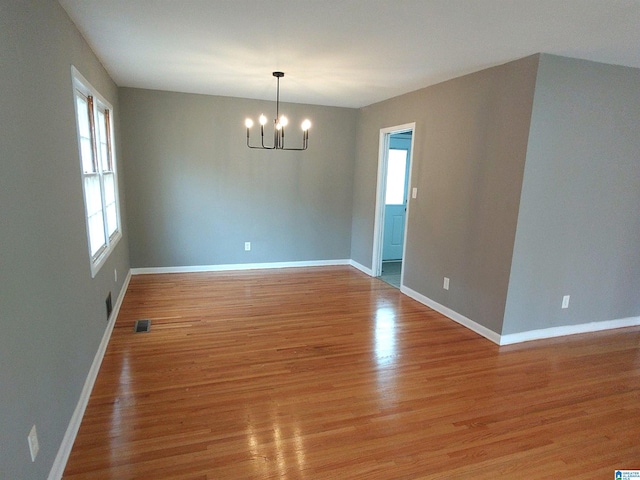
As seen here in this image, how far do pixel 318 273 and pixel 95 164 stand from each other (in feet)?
10.8

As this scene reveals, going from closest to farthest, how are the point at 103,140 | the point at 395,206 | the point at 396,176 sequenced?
the point at 103,140 < the point at 396,176 < the point at 395,206

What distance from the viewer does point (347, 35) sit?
259 cm

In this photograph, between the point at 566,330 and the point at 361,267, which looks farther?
the point at 361,267

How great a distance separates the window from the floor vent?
2.34ft

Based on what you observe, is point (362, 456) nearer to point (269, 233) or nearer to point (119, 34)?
point (119, 34)

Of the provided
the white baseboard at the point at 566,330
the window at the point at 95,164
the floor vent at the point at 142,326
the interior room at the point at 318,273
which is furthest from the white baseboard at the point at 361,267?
the window at the point at 95,164

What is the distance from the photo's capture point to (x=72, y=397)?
2.02 metres

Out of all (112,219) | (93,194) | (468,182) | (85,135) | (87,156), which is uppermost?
(85,135)

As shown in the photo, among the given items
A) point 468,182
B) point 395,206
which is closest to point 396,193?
point 395,206

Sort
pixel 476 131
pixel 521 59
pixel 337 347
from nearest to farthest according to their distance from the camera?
pixel 521 59
pixel 337 347
pixel 476 131

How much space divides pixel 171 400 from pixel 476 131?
11.1ft

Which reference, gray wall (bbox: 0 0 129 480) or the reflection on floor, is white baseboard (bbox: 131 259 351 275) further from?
gray wall (bbox: 0 0 129 480)

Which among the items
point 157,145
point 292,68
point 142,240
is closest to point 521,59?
point 292,68

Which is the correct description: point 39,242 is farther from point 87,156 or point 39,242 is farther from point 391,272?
point 391,272
